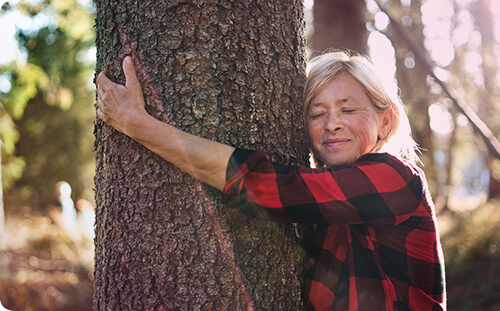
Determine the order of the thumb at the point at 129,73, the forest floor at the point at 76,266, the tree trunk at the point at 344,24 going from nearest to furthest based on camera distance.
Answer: the thumb at the point at 129,73 < the forest floor at the point at 76,266 < the tree trunk at the point at 344,24

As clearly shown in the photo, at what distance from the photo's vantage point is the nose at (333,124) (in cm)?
179

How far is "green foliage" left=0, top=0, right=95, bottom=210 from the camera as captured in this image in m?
7.84

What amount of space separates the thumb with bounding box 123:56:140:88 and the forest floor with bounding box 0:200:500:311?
5297mm

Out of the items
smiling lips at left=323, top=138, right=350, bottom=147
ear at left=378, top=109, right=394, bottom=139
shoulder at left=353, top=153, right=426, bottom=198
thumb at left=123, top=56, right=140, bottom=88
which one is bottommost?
shoulder at left=353, top=153, right=426, bottom=198

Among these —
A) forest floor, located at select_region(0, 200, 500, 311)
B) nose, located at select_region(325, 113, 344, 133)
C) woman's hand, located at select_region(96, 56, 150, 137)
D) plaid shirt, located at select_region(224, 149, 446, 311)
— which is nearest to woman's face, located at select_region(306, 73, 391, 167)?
nose, located at select_region(325, 113, 344, 133)

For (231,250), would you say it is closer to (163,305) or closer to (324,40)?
(163,305)

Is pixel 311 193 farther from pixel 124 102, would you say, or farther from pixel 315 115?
pixel 124 102

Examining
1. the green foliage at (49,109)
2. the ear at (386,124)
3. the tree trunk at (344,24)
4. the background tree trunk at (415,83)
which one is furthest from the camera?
the background tree trunk at (415,83)

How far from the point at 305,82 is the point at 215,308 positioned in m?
1.14

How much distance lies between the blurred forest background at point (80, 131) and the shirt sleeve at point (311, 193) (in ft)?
2.76

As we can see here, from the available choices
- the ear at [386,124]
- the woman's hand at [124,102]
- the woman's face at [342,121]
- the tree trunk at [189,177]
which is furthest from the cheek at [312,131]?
the woman's hand at [124,102]

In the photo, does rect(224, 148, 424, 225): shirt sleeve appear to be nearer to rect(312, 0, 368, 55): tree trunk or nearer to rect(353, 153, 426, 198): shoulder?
rect(353, 153, 426, 198): shoulder

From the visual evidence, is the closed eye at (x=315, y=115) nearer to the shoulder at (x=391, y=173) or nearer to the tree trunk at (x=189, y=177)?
the tree trunk at (x=189, y=177)

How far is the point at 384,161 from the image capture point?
5.10 feet
